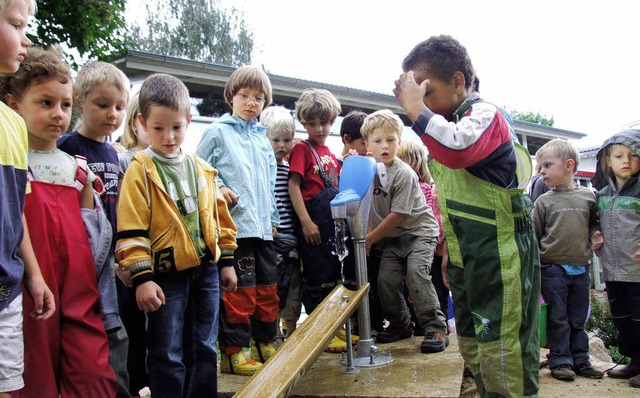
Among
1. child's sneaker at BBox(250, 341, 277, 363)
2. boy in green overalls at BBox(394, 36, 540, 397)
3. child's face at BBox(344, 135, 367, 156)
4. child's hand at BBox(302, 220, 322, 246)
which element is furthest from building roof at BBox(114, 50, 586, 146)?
boy in green overalls at BBox(394, 36, 540, 397)

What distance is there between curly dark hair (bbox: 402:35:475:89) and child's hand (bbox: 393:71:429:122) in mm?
115

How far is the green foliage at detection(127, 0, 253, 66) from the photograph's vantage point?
29.5 metres

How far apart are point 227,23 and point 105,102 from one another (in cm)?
2998

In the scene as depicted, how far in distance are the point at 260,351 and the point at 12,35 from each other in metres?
2.37

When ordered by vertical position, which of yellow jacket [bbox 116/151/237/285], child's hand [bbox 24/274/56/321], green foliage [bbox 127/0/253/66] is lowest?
child's hand [bbox 24/274/56/321]

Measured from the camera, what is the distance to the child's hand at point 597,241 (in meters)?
3.92

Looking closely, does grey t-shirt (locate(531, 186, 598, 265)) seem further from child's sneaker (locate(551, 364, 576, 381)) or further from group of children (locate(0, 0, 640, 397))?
child's sneaker (locate(551, 364, 576, 381))

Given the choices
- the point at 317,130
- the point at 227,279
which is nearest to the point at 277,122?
the point at 317,130

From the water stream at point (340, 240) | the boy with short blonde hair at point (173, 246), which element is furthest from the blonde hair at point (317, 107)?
the boy with short blonde hair at point (173, 246)

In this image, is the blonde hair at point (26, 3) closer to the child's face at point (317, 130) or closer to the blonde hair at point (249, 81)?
the blonde hair at point (249, 81)

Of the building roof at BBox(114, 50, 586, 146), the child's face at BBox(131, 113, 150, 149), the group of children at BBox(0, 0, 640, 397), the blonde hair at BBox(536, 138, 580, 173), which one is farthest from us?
the building roof at BBox(114, 50, 586, 146)

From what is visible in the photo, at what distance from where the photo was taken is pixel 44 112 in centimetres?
236

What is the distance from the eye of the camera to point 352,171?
367 centimetres

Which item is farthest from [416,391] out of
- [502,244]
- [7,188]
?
[7,188]
